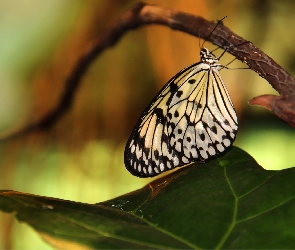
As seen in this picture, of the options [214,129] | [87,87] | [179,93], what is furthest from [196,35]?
[87,87]

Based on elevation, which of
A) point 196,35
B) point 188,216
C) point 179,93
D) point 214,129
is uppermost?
point 196,35

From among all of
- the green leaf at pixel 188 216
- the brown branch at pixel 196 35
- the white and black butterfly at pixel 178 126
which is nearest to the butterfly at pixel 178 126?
the white and black butterfly at pixel 178 126

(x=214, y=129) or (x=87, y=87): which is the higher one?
(x=87, y=87)

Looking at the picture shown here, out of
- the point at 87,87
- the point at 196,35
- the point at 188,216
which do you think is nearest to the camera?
the point at 188,216

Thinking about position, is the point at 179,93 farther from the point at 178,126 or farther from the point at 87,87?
the point at 87,87

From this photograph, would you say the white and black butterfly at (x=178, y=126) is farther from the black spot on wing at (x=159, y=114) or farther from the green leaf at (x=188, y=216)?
the green leaf at (x=188, y=216)

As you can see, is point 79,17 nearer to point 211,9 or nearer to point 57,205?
point 211,9

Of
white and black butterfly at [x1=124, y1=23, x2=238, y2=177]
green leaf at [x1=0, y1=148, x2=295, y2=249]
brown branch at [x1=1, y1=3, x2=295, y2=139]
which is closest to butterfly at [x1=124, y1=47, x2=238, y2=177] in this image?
white and black butterfly at [x1=124, y1=23, x2=238, y2=177]

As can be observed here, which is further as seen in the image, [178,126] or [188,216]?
[178,126]
